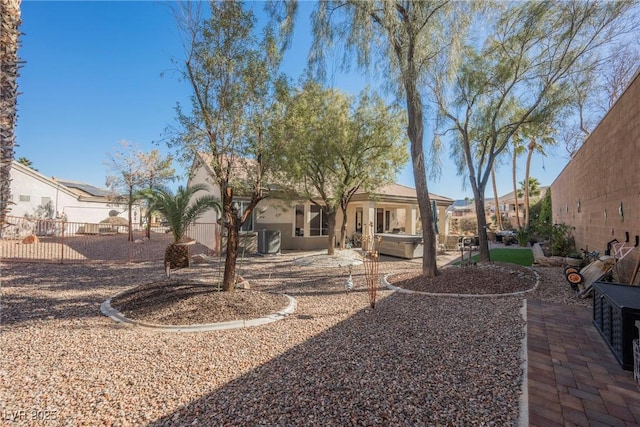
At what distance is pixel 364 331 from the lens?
15.0 ft

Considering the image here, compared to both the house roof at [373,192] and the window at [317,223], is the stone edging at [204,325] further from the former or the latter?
the window at [317,223]

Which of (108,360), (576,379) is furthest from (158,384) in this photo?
(576,379)

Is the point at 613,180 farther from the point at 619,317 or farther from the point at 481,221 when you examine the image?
the point at 619,317

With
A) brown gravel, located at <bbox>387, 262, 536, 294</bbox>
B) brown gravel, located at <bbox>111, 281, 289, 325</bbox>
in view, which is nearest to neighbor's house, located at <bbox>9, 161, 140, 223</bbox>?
brown gravel, located at <bbox>111, 281, 289, 325</bbox>

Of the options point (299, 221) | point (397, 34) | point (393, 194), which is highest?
point (397, 34)

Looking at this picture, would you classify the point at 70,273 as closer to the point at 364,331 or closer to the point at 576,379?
the point at 364,331

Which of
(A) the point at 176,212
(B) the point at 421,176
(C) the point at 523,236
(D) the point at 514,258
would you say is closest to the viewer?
(B) the point at 421,176

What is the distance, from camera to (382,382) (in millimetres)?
3043

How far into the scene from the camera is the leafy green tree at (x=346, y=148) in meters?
11.6

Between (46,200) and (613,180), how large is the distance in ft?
102

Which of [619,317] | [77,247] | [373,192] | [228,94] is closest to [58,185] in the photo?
[77,247]

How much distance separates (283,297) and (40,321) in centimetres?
438

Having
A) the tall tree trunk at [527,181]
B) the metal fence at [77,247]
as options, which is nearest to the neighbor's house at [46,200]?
the metal fence at [77,247]

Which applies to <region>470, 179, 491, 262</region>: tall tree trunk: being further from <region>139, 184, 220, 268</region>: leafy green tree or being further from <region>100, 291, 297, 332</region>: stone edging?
<region>139, 184, 220, 268</region>: leafy green tree
